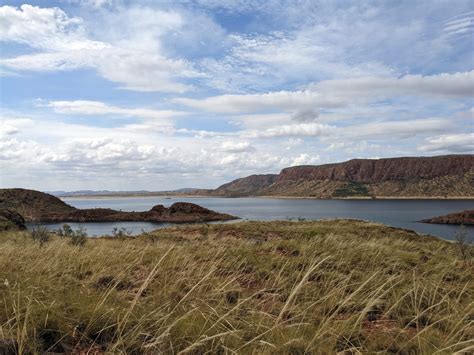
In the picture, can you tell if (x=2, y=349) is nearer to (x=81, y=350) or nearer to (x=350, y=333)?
(x=81, y=350)

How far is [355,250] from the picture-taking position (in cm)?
948

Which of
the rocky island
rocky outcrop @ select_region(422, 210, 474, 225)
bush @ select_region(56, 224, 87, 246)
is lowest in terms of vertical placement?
rocky outcrop @ select_region(422, 210, 474, 225)

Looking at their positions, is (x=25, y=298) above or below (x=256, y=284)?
above

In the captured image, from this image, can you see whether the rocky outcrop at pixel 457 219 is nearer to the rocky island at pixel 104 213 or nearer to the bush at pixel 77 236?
the rocky island at pixel 104 213

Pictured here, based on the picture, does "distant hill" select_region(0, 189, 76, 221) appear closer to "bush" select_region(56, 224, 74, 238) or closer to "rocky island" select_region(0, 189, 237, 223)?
"rocky island" select_region(0, 189, 237, 223)

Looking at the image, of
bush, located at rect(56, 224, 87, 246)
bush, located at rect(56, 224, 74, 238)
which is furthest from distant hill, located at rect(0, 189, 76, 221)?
bush, located at rect(56, 224, 87, 246)

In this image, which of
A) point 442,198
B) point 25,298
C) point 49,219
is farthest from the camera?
point 442,198

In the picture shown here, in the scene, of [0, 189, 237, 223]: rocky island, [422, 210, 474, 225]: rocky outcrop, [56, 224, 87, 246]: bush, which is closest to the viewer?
[56, 224, 87, 246]: bush

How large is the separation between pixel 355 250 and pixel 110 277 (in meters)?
5.83

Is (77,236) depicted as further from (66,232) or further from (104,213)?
(104,213)

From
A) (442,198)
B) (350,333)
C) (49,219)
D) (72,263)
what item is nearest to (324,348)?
(350,333)

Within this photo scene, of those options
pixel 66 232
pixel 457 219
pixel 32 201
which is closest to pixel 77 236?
pixel 66 232

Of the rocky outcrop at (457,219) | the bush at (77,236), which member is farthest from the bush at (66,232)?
the rocky outcrop at (457,219)

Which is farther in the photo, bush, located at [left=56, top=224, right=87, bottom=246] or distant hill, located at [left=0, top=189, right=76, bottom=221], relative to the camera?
distant hill, located at [left=0, top=189, right=76, bottom=221]
